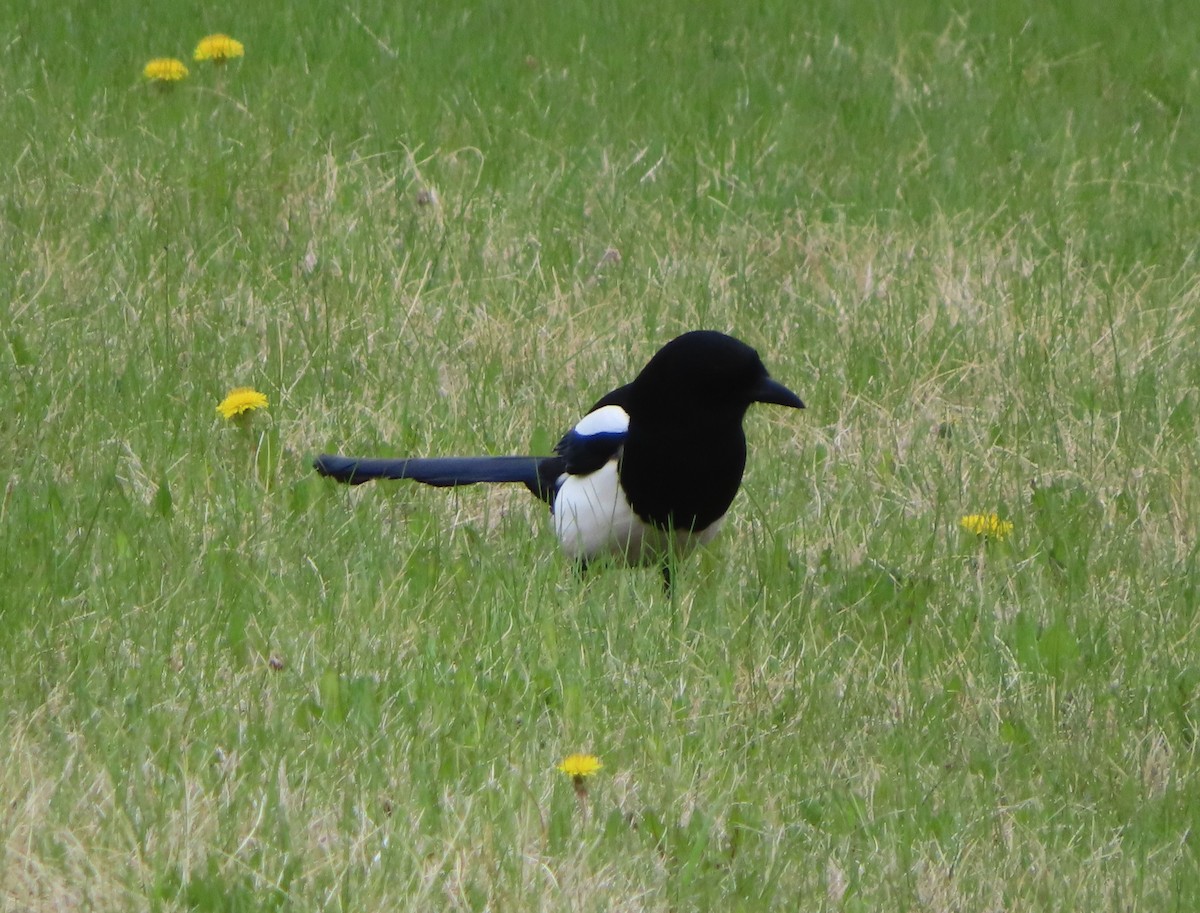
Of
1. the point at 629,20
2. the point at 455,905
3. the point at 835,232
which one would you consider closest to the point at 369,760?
the point at 455,905

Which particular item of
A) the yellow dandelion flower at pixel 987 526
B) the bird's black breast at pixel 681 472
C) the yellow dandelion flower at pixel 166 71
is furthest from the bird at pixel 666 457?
the yellow dandelion flower at pixel 166 71

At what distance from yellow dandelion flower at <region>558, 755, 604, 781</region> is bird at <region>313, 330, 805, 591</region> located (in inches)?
39.9

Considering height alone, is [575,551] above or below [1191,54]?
below

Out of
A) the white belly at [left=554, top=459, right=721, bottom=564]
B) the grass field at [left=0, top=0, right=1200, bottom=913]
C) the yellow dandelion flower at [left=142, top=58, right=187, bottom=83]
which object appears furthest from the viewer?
the yellow dandelion flower at [left=142, top=58, right=187, bottom=83]

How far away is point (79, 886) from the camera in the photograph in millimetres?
2734

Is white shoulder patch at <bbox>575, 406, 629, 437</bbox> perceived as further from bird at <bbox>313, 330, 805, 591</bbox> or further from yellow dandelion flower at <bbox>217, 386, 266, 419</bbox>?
yellow dandelion flower at <bbox>217, 386, 266, 419</bbox>

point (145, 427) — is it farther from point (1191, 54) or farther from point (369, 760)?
point (1191, 54)

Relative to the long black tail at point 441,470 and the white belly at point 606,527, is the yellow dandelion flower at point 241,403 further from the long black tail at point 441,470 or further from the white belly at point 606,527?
the white belly at point 606,527

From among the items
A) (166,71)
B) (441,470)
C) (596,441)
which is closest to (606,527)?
(596,441)

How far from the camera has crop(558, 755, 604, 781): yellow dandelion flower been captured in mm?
3137

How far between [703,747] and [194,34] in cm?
495

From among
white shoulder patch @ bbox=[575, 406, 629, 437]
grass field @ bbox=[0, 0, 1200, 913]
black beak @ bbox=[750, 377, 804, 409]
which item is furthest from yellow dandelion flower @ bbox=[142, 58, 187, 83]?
black beak @ bbox=[750, 377, 804, 409]

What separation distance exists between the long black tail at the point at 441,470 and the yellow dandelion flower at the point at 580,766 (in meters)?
1.39

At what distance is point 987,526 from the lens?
4.45 metres
